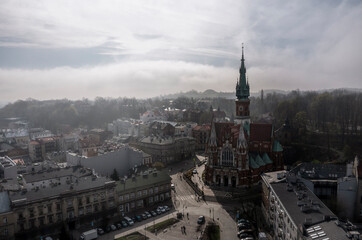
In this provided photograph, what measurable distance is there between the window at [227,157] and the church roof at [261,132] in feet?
28.4

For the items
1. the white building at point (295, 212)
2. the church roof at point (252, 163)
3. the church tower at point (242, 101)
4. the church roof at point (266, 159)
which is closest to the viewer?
the white building at point (295, 212)

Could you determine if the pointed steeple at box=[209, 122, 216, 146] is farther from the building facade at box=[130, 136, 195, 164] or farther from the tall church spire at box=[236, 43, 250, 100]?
the building facade at box=[130, 136, 195, 164]

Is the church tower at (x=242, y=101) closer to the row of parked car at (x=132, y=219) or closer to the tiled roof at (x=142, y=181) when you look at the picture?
the tiled roof at (x=142, y=181)

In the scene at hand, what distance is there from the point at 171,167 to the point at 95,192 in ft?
127

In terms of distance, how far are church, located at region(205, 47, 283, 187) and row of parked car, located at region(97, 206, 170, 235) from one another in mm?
17069

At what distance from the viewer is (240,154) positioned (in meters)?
67.1

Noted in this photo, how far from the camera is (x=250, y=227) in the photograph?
50.3 metres

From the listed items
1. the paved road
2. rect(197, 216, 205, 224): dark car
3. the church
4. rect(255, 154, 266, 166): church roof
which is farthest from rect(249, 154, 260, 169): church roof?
rect(197, 216, 205, 224): dark car

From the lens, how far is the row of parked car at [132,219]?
5109cm

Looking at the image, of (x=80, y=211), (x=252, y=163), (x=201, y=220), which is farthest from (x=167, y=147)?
(x=80, y=211)

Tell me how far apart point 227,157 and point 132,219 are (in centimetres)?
2631

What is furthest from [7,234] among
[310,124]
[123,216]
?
[310,124]

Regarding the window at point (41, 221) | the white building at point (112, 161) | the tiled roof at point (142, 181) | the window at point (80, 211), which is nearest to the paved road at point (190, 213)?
the tiled roof at point (142, 181)

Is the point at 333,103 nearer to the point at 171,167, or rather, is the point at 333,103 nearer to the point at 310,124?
the point at 310,124
